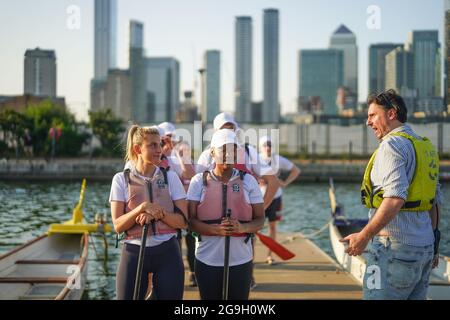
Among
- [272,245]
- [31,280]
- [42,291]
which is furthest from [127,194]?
[42,291]

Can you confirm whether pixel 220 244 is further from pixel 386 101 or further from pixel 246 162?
pixel 246 162

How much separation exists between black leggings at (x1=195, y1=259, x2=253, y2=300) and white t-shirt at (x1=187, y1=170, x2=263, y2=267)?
43 mm

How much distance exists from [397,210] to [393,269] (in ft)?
1.29

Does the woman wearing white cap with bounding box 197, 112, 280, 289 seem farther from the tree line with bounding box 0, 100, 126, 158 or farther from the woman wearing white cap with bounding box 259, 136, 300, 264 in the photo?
the tree line with bounding box 0, 100, 126, 158

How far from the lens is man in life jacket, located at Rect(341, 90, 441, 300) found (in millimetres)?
4070

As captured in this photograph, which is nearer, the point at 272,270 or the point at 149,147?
the point at 149,147

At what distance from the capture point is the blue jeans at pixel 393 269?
4.13 m

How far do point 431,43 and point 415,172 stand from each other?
7175 mm

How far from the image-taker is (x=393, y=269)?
4137 millimetres

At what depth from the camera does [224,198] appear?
475cm

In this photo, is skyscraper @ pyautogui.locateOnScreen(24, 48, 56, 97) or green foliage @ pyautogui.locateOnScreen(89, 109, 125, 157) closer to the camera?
skyscraper @ pyautogui.locateOnScreen(24, 48, 56, 97)

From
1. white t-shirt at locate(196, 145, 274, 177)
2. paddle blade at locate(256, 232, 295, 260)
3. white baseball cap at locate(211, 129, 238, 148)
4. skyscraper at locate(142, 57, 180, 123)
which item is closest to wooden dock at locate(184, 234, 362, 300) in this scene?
paddle blade at locate(256, 232, 295, 260)
